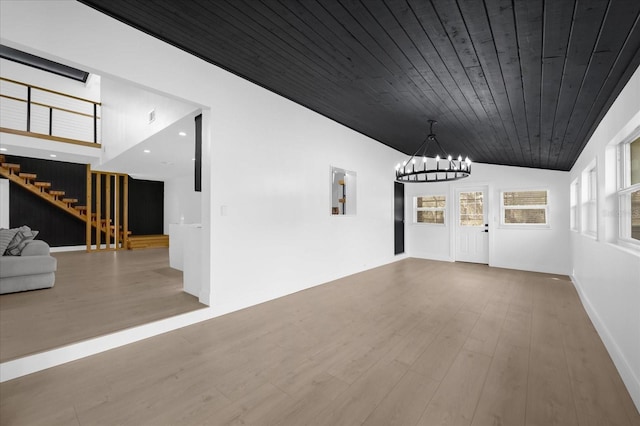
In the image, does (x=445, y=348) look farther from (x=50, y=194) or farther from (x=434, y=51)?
(x=50, y=194)

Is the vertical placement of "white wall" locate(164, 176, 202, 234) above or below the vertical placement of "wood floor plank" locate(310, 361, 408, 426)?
above

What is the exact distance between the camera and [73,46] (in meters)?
2.34

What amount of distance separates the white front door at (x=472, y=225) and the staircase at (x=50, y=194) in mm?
10087

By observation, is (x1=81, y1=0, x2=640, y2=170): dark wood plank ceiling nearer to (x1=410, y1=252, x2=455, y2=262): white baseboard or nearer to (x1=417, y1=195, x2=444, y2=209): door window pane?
(x1=417, y1=195, x2=444, y2=209): door window pane

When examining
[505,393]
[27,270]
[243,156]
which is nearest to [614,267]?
[505,393]

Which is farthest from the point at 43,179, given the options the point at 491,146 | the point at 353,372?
the point at 491,146

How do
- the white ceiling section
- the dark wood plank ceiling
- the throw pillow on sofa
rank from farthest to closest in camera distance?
the white ceiling section, the throw pillow on sofa, the dark wood plank ceiling

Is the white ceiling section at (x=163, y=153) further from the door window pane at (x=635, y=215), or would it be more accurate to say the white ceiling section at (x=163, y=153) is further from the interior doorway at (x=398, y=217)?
the interior doorway at (x=398, y=217)

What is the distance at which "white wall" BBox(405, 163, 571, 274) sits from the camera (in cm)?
589

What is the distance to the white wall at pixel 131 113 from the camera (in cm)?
412

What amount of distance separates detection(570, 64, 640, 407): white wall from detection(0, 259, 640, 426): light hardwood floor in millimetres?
178

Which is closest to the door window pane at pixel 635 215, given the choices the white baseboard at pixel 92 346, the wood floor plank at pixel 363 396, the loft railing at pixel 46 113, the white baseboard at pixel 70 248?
the wood floor plank at pixel 363 396

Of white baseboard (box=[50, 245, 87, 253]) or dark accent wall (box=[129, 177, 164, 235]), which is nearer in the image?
white baseboard (box=[50, 245, 87, 253])

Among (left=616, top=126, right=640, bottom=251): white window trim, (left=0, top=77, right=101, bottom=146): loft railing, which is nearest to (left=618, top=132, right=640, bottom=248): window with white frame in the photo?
(left=616, top=126, right=640, bottom=251): white window trim
